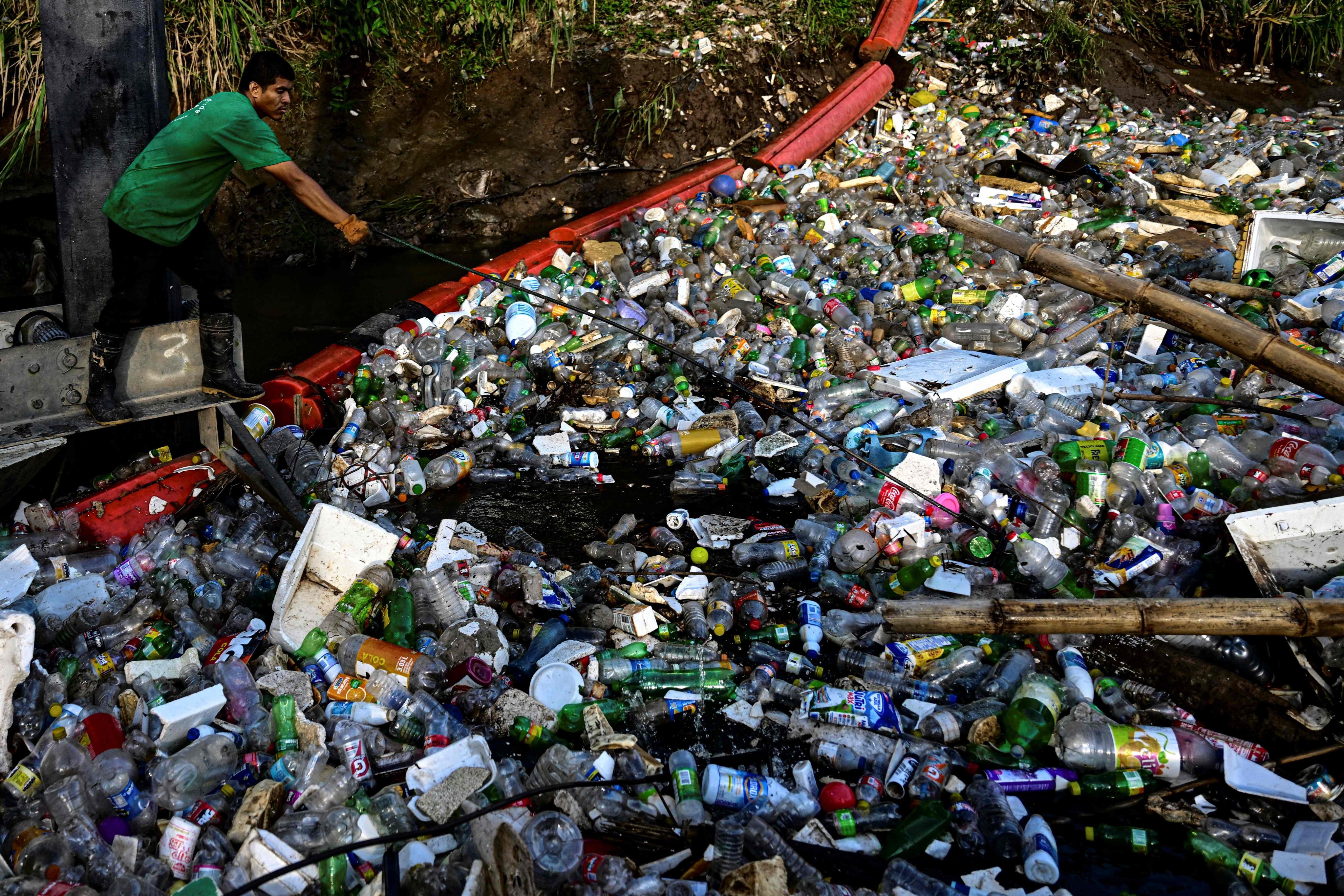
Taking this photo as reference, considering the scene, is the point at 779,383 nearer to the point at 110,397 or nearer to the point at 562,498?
the point at 562,498

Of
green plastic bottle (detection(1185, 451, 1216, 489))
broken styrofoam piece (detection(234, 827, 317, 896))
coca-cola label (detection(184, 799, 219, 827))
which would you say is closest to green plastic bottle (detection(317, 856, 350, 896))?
broken styrofoam piece (detection(234, 827, 317, 896))

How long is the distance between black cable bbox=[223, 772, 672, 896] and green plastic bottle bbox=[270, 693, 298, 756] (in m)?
0.47

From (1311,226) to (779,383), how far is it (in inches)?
138

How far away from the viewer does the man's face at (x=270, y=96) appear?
154 inches

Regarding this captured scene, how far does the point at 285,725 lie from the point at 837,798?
1.69 m

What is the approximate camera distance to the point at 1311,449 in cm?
385

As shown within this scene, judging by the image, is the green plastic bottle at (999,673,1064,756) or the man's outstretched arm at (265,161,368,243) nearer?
the green plastic bottle at (999,673,1064,756)

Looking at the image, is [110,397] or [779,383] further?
[779,383]

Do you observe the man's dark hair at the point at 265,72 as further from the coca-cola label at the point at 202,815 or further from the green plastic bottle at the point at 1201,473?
the green plastic bottle at the point at 1201,473

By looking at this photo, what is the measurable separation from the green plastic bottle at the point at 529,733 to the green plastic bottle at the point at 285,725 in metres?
0.65

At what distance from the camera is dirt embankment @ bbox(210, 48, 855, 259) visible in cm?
693

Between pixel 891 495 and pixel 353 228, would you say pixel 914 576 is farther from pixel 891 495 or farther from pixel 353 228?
pixel 353 228

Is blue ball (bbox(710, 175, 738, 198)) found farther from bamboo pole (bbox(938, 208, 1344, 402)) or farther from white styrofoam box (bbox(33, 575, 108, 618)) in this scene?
white styrofoam box (bbox(33, 575, 108, 618))

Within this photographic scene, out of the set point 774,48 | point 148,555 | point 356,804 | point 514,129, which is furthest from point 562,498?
point 774,48
